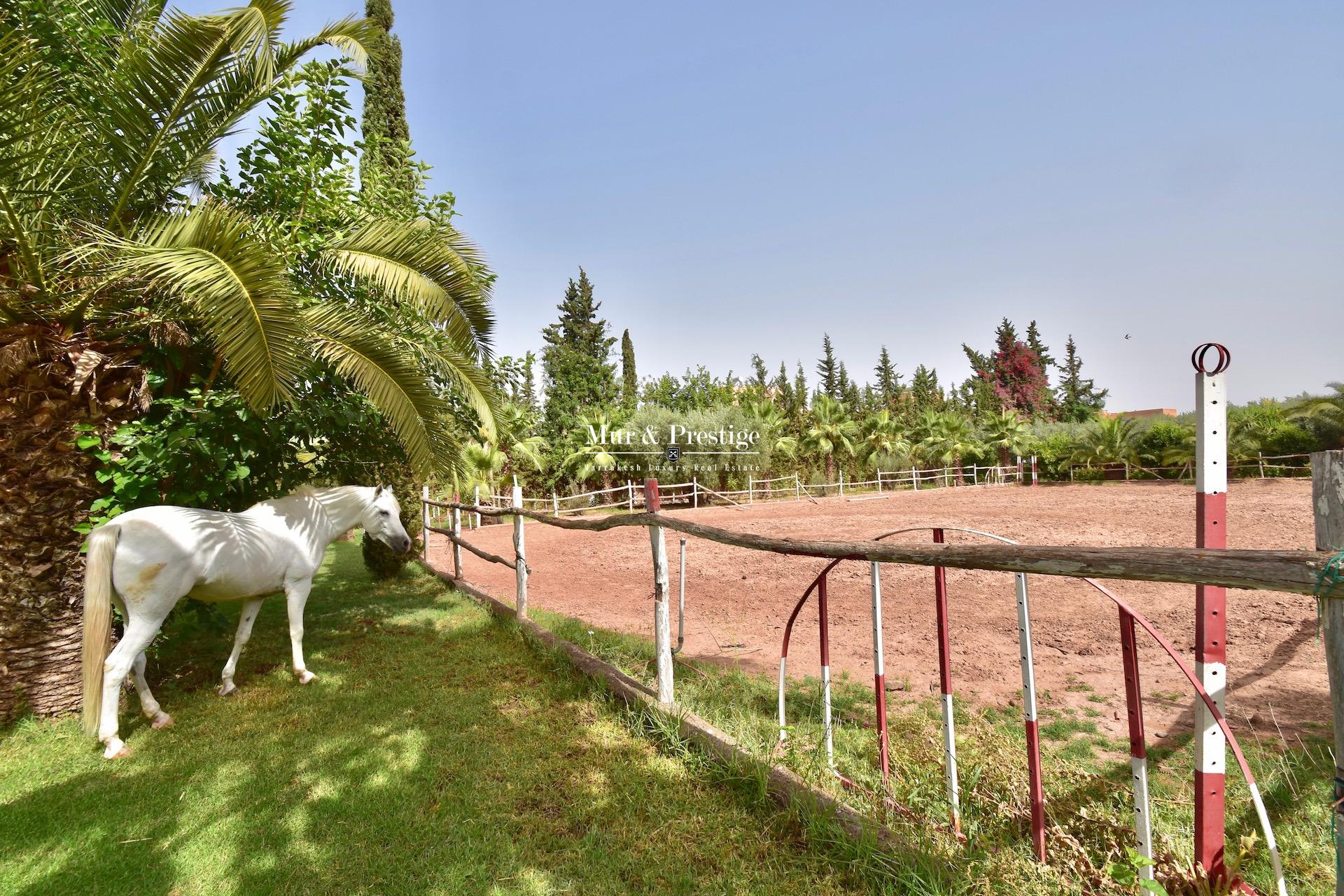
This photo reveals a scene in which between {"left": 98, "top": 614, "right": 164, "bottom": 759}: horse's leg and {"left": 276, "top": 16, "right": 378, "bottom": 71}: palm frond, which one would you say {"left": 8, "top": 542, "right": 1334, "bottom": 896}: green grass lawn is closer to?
{"left": 98, "top": 614, "right": 164, "bottom": 759}: horse's leg

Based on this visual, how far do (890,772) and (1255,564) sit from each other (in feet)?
6.87

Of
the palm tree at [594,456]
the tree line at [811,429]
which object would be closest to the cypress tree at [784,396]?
the tree line at [811,429]

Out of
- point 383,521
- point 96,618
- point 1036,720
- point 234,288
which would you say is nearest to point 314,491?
point 383,521

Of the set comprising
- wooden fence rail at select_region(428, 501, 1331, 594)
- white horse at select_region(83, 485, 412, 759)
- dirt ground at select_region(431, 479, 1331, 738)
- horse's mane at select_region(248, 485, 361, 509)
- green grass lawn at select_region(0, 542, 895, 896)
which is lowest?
dirt ground at select_region(431, 479, 1331, 738)

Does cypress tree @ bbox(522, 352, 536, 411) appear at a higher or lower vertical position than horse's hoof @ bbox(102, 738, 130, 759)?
higher

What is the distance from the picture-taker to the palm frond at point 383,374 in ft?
14.3

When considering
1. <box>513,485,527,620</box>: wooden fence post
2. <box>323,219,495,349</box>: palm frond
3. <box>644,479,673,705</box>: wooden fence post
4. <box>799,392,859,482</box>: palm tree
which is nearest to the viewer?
<box>644,479,673,705</box>: wooden fence post

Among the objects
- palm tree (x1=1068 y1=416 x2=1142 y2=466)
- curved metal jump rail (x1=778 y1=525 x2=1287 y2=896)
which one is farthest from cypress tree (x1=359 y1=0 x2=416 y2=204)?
palm tree (x1=1068 y1=416 x2=1142 y2=466)

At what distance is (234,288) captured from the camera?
353 cm

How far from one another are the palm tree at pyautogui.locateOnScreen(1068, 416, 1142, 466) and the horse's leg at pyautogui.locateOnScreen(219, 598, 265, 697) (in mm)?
32347

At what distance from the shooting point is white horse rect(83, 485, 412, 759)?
340 centimetres

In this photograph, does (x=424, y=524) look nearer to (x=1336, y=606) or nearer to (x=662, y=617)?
(x=662, y=617)

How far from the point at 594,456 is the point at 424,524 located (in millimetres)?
15285

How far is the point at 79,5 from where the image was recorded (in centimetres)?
428
